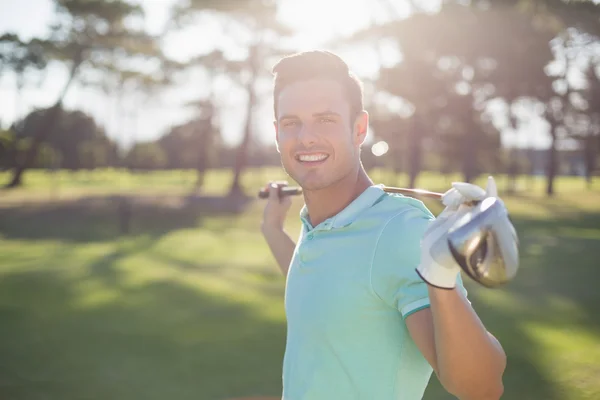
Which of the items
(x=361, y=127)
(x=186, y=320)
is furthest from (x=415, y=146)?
(x=361, y=127)

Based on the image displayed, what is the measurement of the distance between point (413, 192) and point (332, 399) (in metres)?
0.67

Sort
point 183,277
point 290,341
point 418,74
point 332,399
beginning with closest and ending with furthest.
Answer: point 332,399, point 290,341, point 183,277, point 418,74

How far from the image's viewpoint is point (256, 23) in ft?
98.5

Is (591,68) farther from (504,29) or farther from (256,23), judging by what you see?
(256,23)

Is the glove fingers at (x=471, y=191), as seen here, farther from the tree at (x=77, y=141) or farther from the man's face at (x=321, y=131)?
the tree at (x=77, y=141)

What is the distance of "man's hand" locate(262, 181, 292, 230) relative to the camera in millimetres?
2799

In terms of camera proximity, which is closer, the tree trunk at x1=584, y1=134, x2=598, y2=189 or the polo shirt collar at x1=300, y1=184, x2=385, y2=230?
the polo shirt collar at x1=300, y1=184, x2=385, y2=230

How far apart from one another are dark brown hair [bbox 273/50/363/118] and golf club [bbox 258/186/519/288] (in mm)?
804

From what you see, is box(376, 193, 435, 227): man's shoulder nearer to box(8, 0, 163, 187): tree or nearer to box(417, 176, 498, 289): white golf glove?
box(417, 176, 498, 289): white golf glove

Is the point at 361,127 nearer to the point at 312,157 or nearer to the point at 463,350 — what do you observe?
the point at 312,157

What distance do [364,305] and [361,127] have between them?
2.03 feet

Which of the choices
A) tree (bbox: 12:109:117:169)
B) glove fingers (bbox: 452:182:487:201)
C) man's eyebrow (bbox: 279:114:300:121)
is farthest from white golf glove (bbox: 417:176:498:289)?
tree (bbox: 12:109:117:169)

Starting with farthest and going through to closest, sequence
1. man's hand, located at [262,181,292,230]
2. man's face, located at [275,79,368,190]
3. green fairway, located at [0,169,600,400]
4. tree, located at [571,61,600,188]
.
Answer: tree, located at [571,61,600,188] < green fairway, located at [0,169,600,400] < man's hand, located at [262,181,292,230] < man's face, located at [275,79,368,190]

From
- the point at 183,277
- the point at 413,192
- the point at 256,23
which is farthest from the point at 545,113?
the point at 413,192
